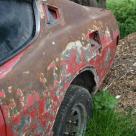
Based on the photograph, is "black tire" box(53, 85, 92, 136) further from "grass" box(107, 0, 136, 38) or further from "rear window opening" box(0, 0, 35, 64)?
"grass" box(107, 0, 136, 38)

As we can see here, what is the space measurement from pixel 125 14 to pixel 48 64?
6.64 metres

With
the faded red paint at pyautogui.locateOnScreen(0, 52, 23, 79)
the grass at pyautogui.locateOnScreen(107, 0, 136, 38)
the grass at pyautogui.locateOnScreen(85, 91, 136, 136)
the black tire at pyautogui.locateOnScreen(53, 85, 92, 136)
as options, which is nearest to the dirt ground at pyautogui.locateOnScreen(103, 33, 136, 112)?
the grass at pyautogui.locateOnScreen(85, 91, 136, 136)

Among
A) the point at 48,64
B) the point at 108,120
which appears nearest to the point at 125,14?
the point at 108,120

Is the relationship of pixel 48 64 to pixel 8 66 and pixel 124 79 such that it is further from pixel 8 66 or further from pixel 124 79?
pixel 124 79

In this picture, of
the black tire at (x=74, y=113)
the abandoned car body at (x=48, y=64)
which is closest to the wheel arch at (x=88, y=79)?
the abandoned car body at (x=48, y=64)

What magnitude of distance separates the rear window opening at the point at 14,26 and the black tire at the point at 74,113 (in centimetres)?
71

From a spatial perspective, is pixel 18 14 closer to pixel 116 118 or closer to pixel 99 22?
pixel 99 22

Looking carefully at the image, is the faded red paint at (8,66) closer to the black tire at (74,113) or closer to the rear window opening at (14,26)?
the rear window opening at (14,26)

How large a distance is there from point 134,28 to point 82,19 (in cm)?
527

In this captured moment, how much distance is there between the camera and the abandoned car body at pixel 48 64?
3277mm

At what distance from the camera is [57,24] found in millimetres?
4082

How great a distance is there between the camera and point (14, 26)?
363 centimetres

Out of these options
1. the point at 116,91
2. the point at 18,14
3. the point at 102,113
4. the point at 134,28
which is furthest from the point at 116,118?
the point at 134,28

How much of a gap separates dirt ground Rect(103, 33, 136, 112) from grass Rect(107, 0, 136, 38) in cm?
253
